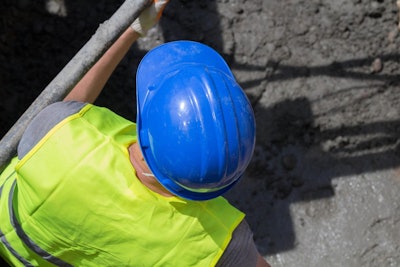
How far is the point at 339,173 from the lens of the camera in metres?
3.46

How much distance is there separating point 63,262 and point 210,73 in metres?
0.86

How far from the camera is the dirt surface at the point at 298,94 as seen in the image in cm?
338

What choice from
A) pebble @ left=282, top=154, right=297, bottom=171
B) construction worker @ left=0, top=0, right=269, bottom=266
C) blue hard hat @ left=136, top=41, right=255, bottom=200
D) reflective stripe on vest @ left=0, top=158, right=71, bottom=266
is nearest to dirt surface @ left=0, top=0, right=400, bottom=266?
pebble @ left=282, top=154, right=297, bottom=171

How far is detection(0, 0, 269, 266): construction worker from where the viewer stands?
166 cm

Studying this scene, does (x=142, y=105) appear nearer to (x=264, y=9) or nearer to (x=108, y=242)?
(x=108, y=242)

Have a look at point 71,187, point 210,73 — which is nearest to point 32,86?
point 71,187

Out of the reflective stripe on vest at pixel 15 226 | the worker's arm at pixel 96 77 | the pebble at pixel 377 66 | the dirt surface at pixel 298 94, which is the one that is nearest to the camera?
the reflective stripe on vest at pixel 15 226

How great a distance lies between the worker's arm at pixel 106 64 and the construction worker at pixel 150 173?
273 mm

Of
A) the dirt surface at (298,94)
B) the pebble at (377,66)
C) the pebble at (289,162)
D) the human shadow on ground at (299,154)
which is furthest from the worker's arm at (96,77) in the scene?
the pebble at (377,66)

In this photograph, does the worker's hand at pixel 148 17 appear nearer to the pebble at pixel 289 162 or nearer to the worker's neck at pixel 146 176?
the worker's neck at pixel 146 176

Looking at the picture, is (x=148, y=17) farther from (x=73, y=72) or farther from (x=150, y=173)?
(x=150, y=173)

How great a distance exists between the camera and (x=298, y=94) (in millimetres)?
3541

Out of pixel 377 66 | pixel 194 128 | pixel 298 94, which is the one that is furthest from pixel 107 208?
pixel 377 66

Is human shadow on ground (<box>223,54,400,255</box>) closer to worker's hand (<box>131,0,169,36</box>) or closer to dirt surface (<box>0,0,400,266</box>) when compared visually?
dirt surface (<box>0,0,400,266</box>)
